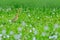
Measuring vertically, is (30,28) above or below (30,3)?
below

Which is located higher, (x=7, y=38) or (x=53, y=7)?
(x=53, y=7)

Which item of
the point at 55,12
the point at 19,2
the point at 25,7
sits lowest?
the point at 55,12

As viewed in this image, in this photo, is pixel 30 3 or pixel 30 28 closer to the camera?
pixel 30 28

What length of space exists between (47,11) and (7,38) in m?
5.98

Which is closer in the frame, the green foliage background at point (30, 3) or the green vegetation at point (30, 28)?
the green vegetation at point (30, 28)

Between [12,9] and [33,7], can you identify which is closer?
[12,9]

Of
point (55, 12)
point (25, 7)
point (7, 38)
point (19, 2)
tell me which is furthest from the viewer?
point (19, 2)

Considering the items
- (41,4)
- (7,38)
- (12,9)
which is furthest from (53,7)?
(7,38)

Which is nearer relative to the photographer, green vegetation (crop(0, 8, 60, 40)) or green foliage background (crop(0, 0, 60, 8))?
green vegetation (crop(0, 8, 60, 40))

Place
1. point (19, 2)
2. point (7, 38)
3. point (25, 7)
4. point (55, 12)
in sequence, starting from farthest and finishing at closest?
point (19, 2) → point (25, 7) → point (55, 12) → point (7, 38)

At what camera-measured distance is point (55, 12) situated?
837cm

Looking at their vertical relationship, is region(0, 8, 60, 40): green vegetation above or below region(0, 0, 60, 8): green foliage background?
below

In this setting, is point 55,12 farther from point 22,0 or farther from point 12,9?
point 22,0

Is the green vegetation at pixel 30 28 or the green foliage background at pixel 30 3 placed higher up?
the green foliage background at pixel 30 3
